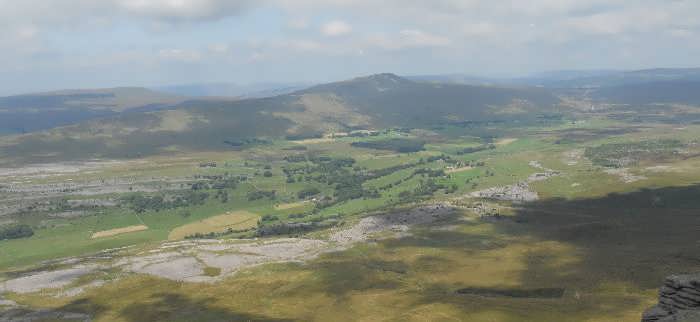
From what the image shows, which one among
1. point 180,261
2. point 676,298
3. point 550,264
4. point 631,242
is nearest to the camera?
point 676,298

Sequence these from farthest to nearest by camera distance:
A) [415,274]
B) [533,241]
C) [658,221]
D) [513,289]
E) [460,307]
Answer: [658,221], [533,241], [415,274], [513,289], [460,307]

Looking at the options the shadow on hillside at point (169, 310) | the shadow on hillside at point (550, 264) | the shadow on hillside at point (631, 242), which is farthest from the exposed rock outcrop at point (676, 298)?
the shadow on hillside at point (169, 310)

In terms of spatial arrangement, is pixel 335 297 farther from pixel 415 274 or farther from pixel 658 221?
pixel 658 221

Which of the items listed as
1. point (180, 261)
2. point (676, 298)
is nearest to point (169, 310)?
point (180, 261)

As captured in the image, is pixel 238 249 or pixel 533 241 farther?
pixel 238 249

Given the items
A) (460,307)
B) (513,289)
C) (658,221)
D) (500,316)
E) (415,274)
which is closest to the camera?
(500,316)

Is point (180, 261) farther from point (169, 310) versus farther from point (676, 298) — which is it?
point (676, 298)

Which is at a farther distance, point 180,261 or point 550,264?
point 180,261

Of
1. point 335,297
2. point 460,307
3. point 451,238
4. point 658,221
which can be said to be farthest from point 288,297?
point 658,221

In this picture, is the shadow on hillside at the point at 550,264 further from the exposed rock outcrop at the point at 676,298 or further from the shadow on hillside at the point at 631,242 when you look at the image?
the exposed rock outcrop at the point at 676,298
